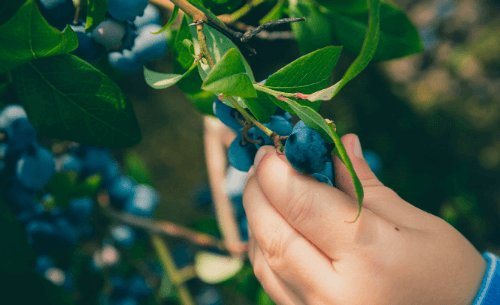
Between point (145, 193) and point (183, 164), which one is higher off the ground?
point (145, 193)

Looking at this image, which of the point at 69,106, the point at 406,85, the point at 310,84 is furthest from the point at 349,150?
the point at 406,85

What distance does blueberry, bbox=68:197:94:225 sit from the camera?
1046 millimetres

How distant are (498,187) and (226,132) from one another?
1.53 meters

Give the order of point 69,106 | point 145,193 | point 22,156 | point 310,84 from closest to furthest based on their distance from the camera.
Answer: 1. point 310,84
2. point 69,106
3. point 22,156
4. point 145,193

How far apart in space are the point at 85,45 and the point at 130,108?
0.48 feet

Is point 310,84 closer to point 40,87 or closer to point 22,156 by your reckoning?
point 40,87

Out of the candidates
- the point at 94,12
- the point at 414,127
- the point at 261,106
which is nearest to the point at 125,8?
the point at 94,12

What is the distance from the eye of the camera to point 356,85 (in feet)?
5.95

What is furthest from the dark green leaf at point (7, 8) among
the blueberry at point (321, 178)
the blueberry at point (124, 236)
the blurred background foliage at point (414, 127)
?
the blurred background foliage at point (414, 127)

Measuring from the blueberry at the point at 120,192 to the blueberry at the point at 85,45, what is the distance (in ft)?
2.08

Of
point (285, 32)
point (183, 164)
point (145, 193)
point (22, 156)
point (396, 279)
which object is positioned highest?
point (285, 32)

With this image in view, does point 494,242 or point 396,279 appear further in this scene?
point 494,242

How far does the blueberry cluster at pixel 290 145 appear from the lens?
0.45 meters

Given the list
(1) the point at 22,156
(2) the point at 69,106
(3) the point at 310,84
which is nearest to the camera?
(3) the point at 310,84
